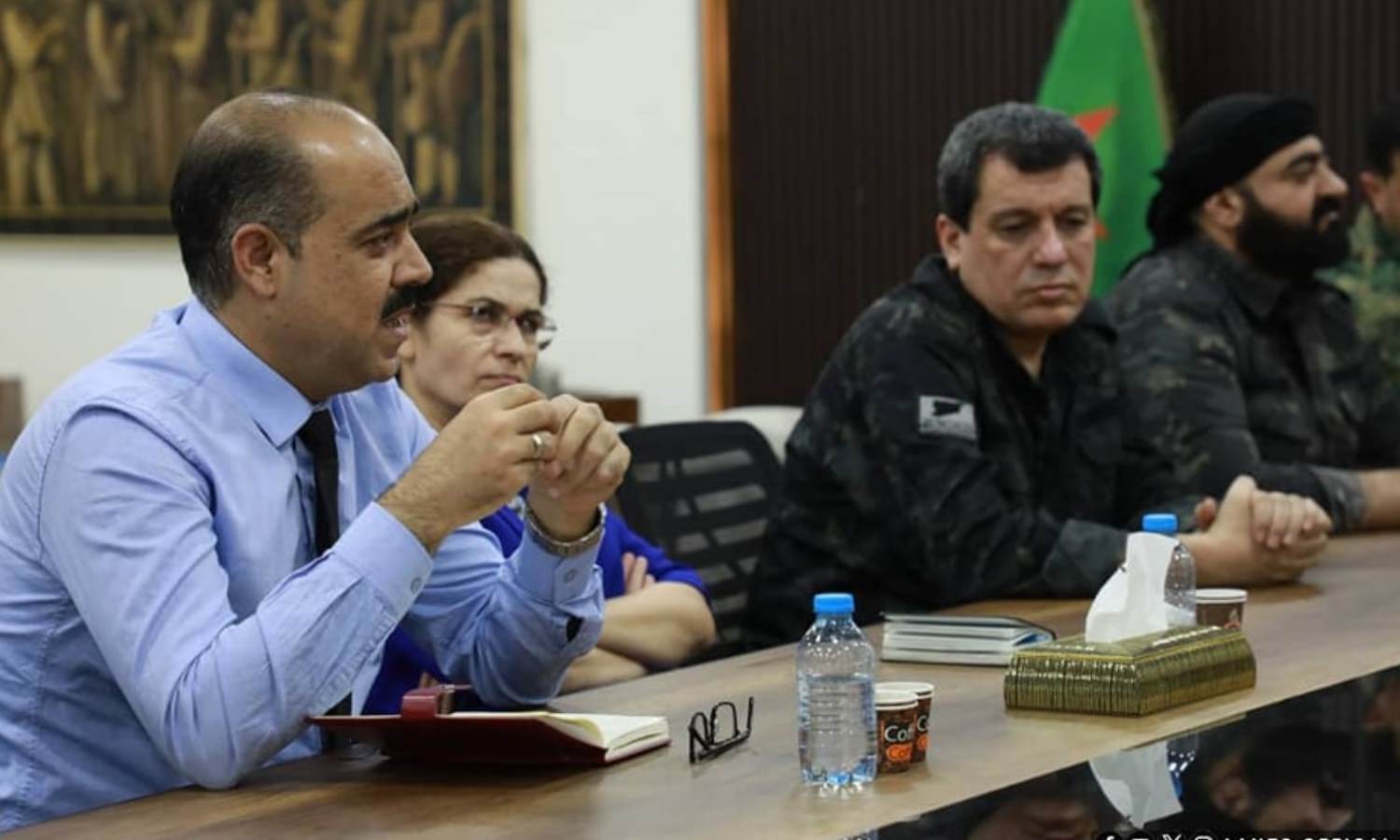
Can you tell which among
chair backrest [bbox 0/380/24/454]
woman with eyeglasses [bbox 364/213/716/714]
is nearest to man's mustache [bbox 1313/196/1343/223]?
woman with eyeglasses [bbox 364/213/716/714]

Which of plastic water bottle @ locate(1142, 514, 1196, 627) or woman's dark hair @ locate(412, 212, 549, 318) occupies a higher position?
woman's dark hair @ locate(412, 212, 549, 318)

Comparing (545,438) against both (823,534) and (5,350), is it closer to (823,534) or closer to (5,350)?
(823,534)

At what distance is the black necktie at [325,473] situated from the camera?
225 cm

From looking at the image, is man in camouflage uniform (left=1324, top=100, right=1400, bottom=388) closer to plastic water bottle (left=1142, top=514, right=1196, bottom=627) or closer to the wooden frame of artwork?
plastic water bottle (left=1142, top=514, right=1196, bottom=627)

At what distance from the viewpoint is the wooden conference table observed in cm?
180

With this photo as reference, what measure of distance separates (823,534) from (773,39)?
154 inches

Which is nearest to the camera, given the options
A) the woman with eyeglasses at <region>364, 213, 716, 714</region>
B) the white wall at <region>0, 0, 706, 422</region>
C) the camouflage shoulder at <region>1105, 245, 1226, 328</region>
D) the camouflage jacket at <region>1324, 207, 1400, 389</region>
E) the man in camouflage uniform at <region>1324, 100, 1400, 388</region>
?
the woman with eyeglasses at <region>364, 213, 716, 714</region>

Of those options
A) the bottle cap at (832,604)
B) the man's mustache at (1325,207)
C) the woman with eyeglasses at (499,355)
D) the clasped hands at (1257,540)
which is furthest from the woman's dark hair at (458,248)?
the man's mustache at (1325,207)

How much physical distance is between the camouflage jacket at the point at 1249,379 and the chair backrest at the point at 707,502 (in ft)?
2.46

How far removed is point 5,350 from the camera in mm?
7078

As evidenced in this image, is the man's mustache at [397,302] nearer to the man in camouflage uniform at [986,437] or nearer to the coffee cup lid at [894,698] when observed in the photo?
the coffee cup lid at [894,698]

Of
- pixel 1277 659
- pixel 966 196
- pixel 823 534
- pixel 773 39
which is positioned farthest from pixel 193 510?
pixel 773 39

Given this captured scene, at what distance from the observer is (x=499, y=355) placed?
3225mm

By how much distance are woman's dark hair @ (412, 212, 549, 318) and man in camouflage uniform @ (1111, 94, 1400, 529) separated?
128cm
